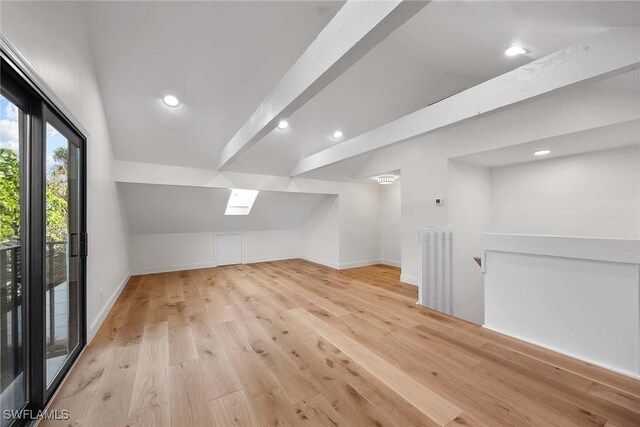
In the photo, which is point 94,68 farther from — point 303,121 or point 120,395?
point 120,395

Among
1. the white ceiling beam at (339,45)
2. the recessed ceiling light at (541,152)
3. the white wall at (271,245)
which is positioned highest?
the white ceiling beam at (339,45)

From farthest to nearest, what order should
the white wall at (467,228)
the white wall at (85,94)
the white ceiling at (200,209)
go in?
the white ceiling at (200,209), the white wall at (467,228), the white wall at (85,94)

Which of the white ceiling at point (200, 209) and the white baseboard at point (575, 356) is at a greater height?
the white ceiling at point (200, 209)

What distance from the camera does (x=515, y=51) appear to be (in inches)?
88.4

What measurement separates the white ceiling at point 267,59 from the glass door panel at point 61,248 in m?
1.12

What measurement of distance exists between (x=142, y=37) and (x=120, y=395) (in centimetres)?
291

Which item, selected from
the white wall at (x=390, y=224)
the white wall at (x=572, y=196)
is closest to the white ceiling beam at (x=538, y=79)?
the white wall at (x=572, y=196)

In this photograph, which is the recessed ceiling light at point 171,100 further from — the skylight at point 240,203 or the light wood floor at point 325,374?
the skylight at point 240,203

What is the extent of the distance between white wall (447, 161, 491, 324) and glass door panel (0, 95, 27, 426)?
14.3 feet

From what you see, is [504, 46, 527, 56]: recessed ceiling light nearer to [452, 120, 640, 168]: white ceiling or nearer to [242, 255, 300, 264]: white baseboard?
[452, 120, 640, 168]: white ceiling

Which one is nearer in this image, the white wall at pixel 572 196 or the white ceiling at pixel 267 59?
the white ceiling at pixel 267 59

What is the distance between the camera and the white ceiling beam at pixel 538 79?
1.49m

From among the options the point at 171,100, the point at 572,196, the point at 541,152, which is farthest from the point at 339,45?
the point at 572,196

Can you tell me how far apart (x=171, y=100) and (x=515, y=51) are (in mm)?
3698
